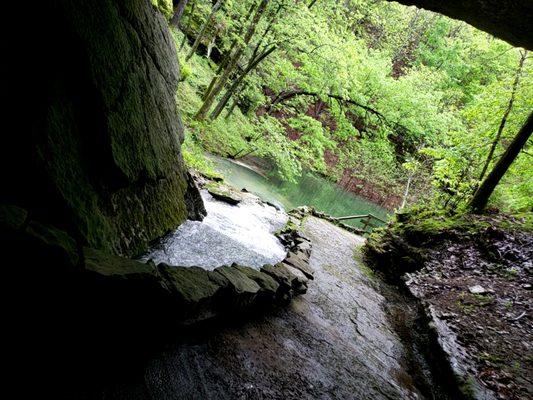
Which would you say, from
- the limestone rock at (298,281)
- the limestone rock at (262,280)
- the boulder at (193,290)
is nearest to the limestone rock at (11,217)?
A: the boulder at (193,290)

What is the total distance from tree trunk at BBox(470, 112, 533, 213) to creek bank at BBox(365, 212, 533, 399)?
1.77ft

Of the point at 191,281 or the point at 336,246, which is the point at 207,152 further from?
the point at 191,281

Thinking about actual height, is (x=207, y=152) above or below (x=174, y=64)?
below

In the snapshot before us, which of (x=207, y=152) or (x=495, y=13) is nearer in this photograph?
(x=495, y=13)

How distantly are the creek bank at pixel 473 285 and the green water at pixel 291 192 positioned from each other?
645 centimetres

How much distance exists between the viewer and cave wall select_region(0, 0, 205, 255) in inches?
94.7

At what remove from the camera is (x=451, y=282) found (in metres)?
5.83

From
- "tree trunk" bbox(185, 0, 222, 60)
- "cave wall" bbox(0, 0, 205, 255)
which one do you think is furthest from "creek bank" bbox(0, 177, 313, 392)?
"tree trunk" bbox(185, 0, 222, 60)

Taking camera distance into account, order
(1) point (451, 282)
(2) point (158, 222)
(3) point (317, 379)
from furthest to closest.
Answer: (1) point (451, 282), (2) point (158, 222), (3) point (317, 379)

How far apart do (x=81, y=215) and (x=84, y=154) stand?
1.92 feet

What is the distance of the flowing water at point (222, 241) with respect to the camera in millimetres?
4235

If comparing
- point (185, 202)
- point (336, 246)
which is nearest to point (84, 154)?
point (185, 202)

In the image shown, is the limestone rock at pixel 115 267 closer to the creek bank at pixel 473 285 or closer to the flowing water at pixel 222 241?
the flowing water at pixel 222 241

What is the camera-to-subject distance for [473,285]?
219 inches
